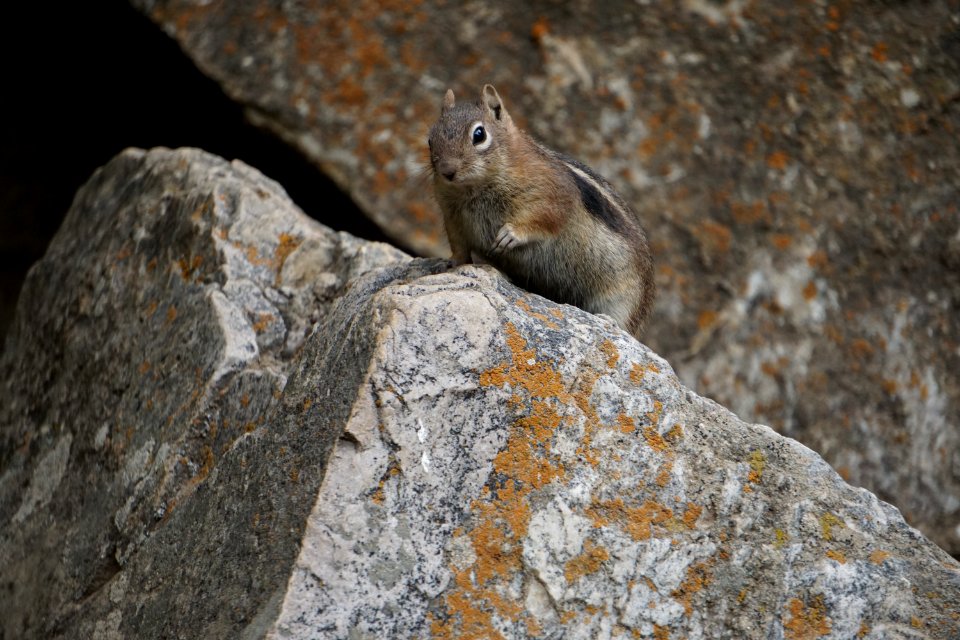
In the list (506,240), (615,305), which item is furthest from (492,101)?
(615,305)

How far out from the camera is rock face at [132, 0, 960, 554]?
21.6 feet

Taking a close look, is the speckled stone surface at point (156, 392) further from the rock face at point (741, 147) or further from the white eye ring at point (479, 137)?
the rock face at point (741, 147)

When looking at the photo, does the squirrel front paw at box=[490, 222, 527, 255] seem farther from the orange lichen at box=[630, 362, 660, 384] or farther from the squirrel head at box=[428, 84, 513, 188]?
the orange lichen at box=[630, 362, 660, 384]

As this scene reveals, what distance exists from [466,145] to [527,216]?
42cm

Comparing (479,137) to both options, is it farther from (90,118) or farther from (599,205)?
(90,118)

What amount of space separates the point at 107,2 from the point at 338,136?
1791 millimetres

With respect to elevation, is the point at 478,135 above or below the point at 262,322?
above

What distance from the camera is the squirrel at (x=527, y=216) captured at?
4.79 m

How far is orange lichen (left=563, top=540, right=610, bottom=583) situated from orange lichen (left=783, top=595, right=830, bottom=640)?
22.2 inches

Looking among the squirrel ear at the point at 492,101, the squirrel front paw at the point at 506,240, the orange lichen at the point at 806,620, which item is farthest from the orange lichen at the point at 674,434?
the squirrel ear at the point at 492,101

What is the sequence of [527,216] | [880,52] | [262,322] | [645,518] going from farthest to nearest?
[880,52] → [527,216] → [262,322] → [645,518]

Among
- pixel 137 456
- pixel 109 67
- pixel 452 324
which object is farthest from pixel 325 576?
pixel 109 67

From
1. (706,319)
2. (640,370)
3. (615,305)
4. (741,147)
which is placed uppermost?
(640,370)

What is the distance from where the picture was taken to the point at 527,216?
15.7ft
